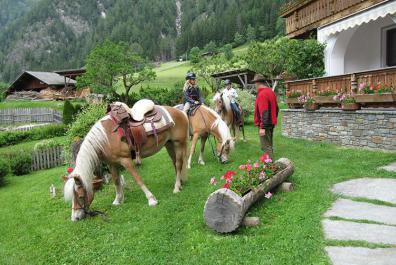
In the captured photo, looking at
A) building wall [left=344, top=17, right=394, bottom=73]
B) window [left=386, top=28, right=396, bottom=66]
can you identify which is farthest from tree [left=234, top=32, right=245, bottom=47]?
window [left=386, top=28, right=396, bottom=66]

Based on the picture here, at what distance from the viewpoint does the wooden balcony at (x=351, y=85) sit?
35.4 ft

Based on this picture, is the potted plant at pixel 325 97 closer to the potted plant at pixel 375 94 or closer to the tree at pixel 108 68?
the potted plant at pixel 375 94

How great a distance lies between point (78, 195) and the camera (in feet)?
19.9

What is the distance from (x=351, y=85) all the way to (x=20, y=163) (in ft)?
42.3

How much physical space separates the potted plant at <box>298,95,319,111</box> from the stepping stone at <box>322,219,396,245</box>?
28.9ft

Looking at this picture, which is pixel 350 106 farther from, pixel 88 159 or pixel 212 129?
pixel 88 159

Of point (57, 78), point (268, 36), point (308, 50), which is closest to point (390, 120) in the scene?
point (308, 50)

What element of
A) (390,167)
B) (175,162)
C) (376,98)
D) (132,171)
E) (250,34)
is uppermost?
(250,34)

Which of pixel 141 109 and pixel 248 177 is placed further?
pixel 141 109

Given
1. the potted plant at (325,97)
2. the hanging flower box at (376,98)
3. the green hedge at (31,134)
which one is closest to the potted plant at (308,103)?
the potted plant at (325,97)

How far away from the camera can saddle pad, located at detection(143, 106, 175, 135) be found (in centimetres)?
723

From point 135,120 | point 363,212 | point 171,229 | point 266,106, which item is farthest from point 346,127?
point 171,229

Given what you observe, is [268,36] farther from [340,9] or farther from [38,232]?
[38,232]

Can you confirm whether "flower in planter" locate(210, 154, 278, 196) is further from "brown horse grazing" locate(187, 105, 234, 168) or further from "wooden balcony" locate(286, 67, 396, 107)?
"wooden balcony" locate(286, 67, 396, 107)
